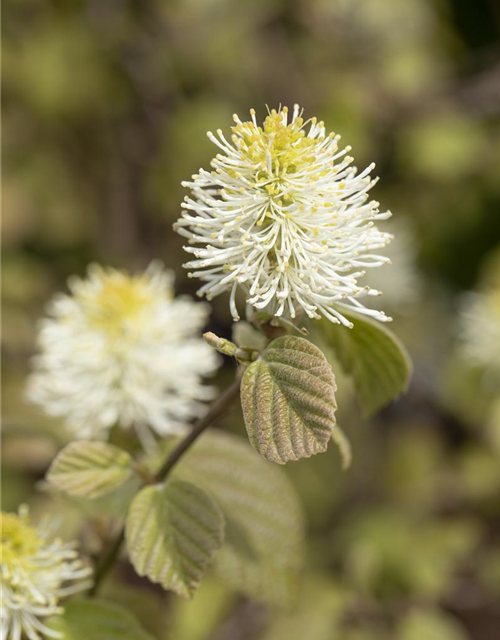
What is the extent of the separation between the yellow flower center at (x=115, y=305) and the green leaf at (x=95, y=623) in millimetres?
397

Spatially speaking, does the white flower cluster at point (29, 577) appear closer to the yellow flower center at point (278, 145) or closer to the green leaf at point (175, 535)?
the green leaf at point (175, 535)

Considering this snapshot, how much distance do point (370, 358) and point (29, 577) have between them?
0.37 meters

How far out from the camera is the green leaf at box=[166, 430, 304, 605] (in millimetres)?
855

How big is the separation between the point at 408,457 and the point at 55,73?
4.90 feet

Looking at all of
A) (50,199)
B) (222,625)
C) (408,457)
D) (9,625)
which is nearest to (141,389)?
(9,625)

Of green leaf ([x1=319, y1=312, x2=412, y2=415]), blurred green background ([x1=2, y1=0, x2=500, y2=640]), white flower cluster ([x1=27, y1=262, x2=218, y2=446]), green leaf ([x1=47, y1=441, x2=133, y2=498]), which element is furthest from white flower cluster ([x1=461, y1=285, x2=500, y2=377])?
green leaf ([x1=47, y1=441, x2=133, y2=498])

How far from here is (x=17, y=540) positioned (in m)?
0.71

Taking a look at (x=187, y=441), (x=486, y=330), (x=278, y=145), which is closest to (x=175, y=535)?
(x=187, y=441)

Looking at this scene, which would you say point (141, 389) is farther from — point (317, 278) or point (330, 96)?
point (330, 96)

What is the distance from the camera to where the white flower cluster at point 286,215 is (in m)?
0.63

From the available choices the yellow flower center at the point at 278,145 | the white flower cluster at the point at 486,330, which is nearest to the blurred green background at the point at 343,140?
the white flower cluster at the point at 486,330

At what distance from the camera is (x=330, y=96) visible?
232 cm

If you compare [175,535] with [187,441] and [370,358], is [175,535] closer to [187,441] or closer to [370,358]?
[187,441]

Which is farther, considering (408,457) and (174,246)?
(174,246)
